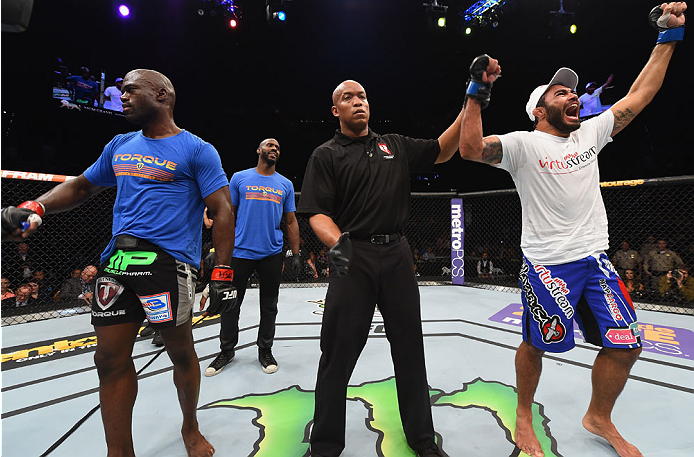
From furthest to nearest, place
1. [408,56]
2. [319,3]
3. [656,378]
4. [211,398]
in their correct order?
1. [408,56]
2. [319,3]
3. [656,378]
4. [211,398]

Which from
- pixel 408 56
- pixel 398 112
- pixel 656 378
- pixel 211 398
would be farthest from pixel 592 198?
pixel 398 112

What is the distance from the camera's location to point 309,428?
1675mm

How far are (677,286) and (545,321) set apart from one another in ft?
15.1

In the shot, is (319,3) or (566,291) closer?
(566,291)

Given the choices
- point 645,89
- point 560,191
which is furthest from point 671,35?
point 560,191

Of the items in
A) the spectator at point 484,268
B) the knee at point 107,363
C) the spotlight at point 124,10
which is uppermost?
the spotlight at point 124,10

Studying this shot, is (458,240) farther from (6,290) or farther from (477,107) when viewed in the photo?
(6,290)

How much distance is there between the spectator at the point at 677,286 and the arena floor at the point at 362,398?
1504mm

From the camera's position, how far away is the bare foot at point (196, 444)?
148 cm

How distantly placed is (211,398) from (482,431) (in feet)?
5.01

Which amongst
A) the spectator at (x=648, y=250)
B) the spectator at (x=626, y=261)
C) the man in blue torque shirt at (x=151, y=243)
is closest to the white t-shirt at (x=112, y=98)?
the man in blue torque shirt at (x=151, y=243)

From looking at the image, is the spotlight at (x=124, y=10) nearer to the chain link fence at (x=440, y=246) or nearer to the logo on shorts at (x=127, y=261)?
the chain link fence at (x=440, y=246)

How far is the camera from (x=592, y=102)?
31.7 feet

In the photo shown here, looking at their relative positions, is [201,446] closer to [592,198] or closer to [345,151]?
[345,151]
